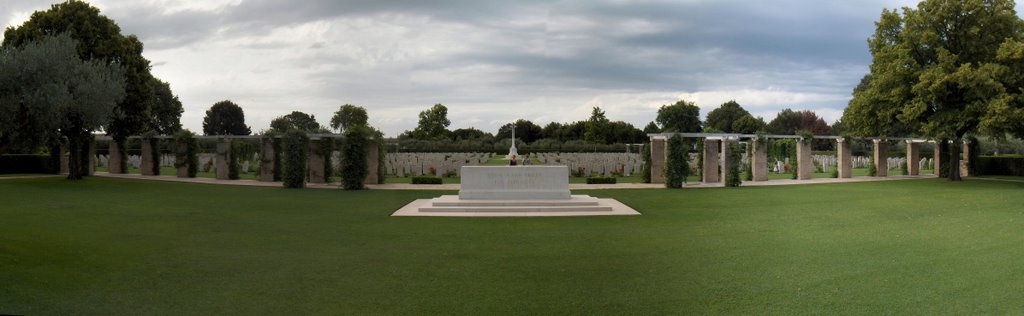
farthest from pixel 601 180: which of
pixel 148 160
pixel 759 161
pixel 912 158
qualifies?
pixel 148 160

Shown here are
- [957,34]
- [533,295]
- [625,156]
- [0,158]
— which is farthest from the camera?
[625,156]

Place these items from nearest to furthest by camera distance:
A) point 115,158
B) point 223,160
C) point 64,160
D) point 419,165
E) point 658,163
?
point 658,163 < point 223,160 < point 115,158 < point 64,160 < point 419,165

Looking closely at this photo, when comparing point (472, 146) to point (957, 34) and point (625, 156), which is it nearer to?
point (625, 156)

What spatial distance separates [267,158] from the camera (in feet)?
93.1

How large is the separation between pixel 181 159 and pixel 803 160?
92.9ft

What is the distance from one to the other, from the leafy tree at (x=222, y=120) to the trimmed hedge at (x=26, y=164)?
4939 centimetres

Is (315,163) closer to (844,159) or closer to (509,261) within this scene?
(509,261)

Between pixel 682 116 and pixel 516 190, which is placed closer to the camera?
pixel 516 190

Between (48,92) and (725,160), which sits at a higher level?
(48,92)

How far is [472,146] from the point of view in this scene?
5981cm

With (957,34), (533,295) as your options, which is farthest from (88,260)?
(957,34)

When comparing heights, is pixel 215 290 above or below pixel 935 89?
below

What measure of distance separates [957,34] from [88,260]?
108 ft

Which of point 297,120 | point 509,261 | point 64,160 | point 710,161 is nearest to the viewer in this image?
point 509,261
